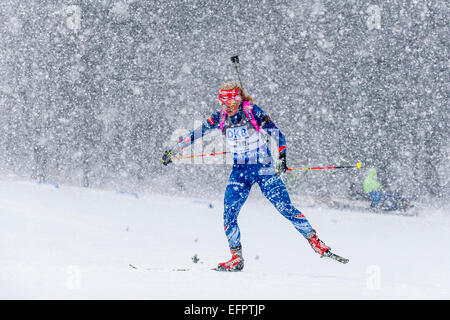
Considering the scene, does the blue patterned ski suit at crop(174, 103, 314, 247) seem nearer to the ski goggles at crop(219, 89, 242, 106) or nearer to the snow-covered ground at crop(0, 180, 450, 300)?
the ski goggles at crop(219, 89, 242, 106)

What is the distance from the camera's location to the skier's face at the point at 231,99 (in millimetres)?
5211

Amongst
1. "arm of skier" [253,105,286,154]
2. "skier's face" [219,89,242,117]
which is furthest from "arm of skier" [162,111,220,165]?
"arm of skier" [253,105,286,154]

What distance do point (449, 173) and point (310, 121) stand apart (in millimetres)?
3692

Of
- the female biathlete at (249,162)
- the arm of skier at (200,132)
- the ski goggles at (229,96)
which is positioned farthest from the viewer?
the arm of skier at (200,132)

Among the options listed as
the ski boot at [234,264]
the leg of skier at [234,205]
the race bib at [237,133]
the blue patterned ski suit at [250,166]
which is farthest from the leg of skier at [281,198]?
the ski boot at [234,264]

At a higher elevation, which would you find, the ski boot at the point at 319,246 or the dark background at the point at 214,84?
the dark background at the point at 214,84

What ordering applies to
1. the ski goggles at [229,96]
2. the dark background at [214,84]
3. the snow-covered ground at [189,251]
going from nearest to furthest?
the snow-covered ground at [189,251] < the ski goggles at [229,96] < the dark background at [214,84]

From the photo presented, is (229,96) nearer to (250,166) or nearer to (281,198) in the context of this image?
(250,166)

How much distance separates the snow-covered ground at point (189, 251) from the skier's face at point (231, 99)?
165 centimetres

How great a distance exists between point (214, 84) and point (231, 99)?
29.0 ft

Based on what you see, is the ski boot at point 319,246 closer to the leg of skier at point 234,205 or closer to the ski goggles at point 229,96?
the leg of skier at point 234,205

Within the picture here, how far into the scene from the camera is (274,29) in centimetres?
1365

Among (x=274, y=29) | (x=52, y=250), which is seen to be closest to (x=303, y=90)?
(x=274, y=29)

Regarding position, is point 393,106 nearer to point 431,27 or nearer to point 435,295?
point 431,27
